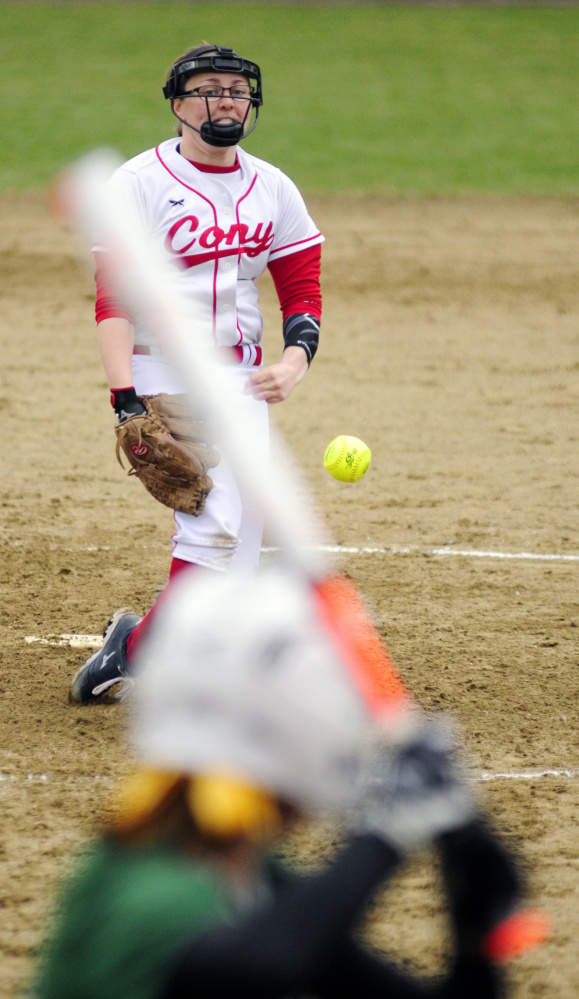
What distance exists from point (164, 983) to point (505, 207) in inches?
477

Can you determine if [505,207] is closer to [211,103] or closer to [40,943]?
[211,103]

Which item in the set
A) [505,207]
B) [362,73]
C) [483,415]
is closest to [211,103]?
[483,415]

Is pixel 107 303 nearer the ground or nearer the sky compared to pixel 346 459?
nearer the sky

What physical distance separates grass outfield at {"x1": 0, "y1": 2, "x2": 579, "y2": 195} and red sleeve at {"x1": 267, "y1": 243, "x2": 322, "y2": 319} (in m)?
10.2

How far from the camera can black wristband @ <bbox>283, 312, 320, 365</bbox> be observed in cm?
345

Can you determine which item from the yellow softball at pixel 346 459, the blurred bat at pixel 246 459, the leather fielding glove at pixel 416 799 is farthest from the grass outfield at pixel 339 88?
the leather fielding glove at pixel 416 799

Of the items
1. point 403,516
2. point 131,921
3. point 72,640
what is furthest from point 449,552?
point 131,921

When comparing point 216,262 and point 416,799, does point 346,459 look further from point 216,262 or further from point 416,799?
point 416,799

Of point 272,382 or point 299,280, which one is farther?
point 299,280

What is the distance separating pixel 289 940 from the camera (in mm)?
1450

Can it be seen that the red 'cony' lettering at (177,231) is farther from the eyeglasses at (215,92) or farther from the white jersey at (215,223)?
the eyeglasses at (215,92)

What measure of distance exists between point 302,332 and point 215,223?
434 millimetres

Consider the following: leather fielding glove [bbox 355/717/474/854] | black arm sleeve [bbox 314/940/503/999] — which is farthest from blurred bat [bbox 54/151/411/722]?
black arm sleeve [bbox 314/940/503/999]

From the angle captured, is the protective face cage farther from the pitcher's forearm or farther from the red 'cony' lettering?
the pitcher's forearm
